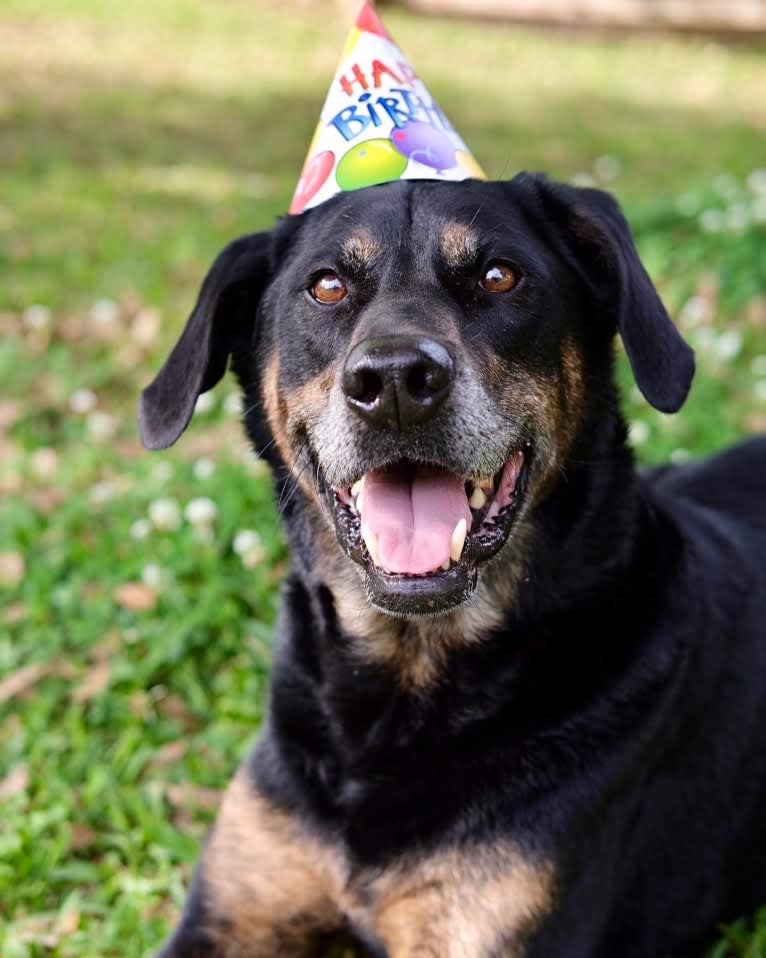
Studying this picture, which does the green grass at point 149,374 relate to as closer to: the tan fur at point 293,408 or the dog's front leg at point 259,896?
the dog's front leg at point 259,896

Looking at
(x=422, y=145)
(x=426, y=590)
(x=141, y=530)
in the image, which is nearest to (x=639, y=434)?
(x=141, y=530)

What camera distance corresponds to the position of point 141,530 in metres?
4.90

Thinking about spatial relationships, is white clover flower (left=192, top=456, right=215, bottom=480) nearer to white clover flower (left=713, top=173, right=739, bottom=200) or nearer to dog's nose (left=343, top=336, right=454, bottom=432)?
dog's nose (left=343, top=336, right=454, bottom=432)

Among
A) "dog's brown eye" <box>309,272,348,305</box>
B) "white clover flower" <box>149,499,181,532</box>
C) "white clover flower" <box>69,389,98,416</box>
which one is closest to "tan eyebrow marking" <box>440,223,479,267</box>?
"dog's brown eye" <box>309,272,348,305</box>

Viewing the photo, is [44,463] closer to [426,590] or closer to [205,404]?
[205,404]

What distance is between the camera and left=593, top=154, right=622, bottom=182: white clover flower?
10.3m

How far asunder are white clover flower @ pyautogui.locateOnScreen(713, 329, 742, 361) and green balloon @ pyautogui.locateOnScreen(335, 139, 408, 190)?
3500mm

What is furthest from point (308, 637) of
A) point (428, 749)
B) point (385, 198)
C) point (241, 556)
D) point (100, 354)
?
point (100, 354)

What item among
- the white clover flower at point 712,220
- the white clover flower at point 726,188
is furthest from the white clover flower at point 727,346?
the white clover flower at point 726,188

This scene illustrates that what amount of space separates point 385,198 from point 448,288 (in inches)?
12.6

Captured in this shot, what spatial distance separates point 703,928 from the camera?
3348mm

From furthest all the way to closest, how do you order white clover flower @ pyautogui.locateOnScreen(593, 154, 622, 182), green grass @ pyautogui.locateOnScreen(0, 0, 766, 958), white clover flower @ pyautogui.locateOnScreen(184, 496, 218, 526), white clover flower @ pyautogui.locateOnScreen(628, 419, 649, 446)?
white clover flower @ pyautogui.locateOnScreen(593, 154, 622, 182) < white clover flower @ pyautogui.locateOnScreen(628, 419, 649, 446) < white clover flower @ pyautogui.locateOnScreen(184, 496, 218, 526) < green grass @ pyautogui.locateOnScreen(0, 0, 766, 958)

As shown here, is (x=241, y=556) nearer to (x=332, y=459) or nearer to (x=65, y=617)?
(x=65, y=617)

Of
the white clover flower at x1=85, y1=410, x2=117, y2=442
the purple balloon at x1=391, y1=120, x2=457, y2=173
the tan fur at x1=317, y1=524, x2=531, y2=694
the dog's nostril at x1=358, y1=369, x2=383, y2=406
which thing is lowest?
the white clover flower at x1=85, y1=410, x2=117, y2=442
